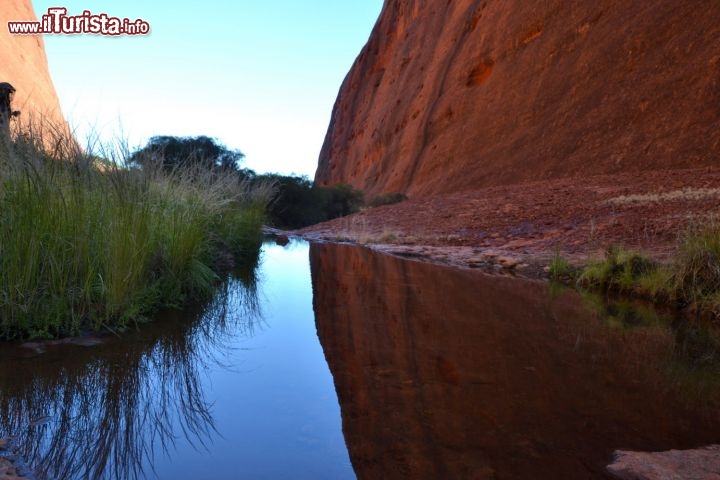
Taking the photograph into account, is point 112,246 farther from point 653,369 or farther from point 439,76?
point 439,76

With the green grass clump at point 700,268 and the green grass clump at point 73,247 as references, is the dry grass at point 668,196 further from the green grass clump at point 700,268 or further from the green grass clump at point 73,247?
the green grass clump at point 73,247

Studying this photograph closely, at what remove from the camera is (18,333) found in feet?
11.1

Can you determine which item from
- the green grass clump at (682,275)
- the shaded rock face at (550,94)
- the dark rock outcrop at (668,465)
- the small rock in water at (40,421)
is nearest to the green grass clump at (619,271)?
the green grass clump at (682,275)

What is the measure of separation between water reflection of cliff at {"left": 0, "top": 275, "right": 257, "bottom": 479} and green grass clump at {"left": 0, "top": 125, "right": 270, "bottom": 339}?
12.5 inches

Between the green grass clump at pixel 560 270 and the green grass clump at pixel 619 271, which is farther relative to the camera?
the green grass clump at pixel 560 270

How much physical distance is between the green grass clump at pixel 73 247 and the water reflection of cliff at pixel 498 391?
1484 mm

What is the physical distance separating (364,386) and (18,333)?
2.22m

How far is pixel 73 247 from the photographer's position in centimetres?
376

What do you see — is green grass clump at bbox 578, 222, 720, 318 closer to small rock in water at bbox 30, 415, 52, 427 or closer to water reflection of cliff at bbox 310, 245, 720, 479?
water reflection of cliff at bbox 310, 245, 720, 479

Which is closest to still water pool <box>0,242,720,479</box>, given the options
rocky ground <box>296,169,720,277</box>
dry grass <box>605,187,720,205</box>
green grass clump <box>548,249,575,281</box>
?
green grass clump <box>548,249,575,281</box>

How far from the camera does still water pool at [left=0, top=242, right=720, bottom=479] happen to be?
194cm

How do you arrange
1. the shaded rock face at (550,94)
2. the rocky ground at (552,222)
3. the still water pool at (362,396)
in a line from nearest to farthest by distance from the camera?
the still water pool at (362,396), the rocky ground at (552,222), the shaded rock face at (550,94)

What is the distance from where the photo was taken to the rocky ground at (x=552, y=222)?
26.9 feet

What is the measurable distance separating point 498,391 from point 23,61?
3764 cm
